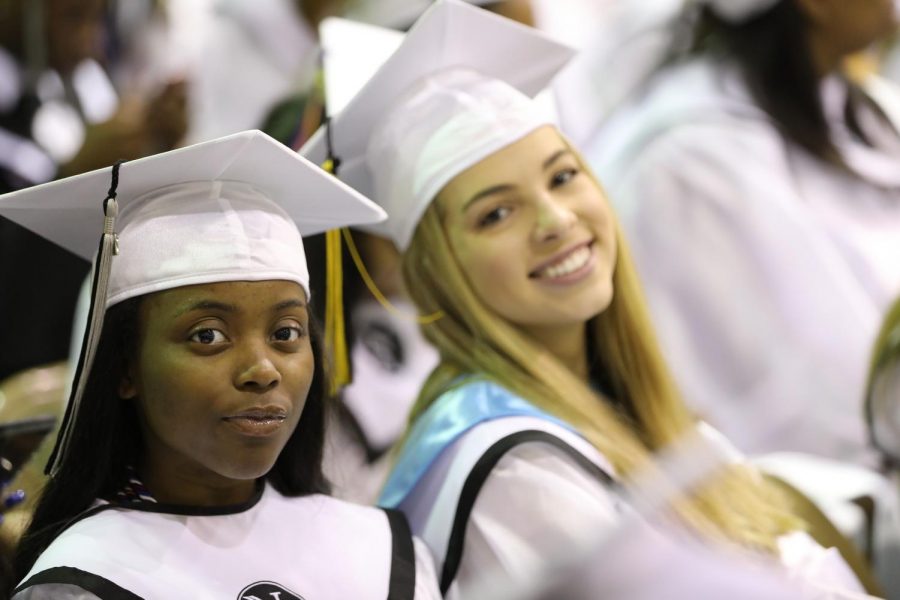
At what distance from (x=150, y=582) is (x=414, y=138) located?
86 cm

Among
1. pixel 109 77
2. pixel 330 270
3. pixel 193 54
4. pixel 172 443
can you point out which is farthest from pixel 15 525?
pixel 193 54

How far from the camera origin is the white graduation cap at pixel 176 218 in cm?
139

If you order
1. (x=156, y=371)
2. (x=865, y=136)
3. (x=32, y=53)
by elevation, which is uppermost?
(x=156, y=371)

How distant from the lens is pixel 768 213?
11.4 ft

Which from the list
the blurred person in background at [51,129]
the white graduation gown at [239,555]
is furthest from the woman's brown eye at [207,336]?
the blurred person in background at [51,129]

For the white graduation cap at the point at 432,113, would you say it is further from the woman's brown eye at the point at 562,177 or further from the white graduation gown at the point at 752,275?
the white graduation gown at the point at 752,275

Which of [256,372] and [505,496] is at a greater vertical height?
[256,372]

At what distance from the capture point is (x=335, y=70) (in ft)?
6.54

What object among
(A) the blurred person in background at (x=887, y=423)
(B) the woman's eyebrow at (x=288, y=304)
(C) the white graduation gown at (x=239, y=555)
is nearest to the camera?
(C) the white graduation gown at (x=239, y=555)

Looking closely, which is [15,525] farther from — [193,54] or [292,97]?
[193,54]

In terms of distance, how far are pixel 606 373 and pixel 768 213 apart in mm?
1563

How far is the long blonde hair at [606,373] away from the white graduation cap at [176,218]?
1.56 ft

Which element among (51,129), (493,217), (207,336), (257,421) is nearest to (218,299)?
(207,336)

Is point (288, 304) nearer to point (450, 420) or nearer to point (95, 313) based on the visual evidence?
point (95, 313)
